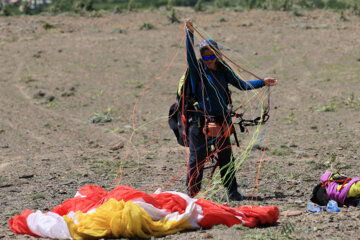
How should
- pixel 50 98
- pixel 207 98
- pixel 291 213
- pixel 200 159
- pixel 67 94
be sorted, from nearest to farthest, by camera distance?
pixel 291 213 < pixel 207 98 < pixel 200 159 < pixel 50 98 < pixel 67 94

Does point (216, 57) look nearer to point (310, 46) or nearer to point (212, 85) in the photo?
point (212, 85)

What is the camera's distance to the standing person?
18.6 feet

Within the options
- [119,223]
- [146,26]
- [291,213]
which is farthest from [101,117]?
[146,26]

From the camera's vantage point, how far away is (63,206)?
17.0 ft

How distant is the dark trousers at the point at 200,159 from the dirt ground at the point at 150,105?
404 millimetres

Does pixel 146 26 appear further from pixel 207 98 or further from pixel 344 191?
pixel 344 191

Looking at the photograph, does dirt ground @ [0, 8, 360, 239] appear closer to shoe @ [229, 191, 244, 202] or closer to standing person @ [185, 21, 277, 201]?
shoe @ [229, 191, 244, 202]

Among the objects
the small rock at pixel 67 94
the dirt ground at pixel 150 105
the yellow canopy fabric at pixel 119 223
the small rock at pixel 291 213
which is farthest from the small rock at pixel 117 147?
the small rock at pixel 67 94

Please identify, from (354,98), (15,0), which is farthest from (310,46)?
(15,0)

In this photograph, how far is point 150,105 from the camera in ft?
46.9

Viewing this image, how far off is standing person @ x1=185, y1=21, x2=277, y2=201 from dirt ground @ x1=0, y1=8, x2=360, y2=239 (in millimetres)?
609

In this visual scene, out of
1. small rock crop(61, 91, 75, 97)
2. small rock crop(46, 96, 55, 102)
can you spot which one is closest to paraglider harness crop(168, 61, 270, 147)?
small rock crop(46, 96, 55, 102)

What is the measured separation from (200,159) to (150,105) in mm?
8519

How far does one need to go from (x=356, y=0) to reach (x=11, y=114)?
65.9 ft
